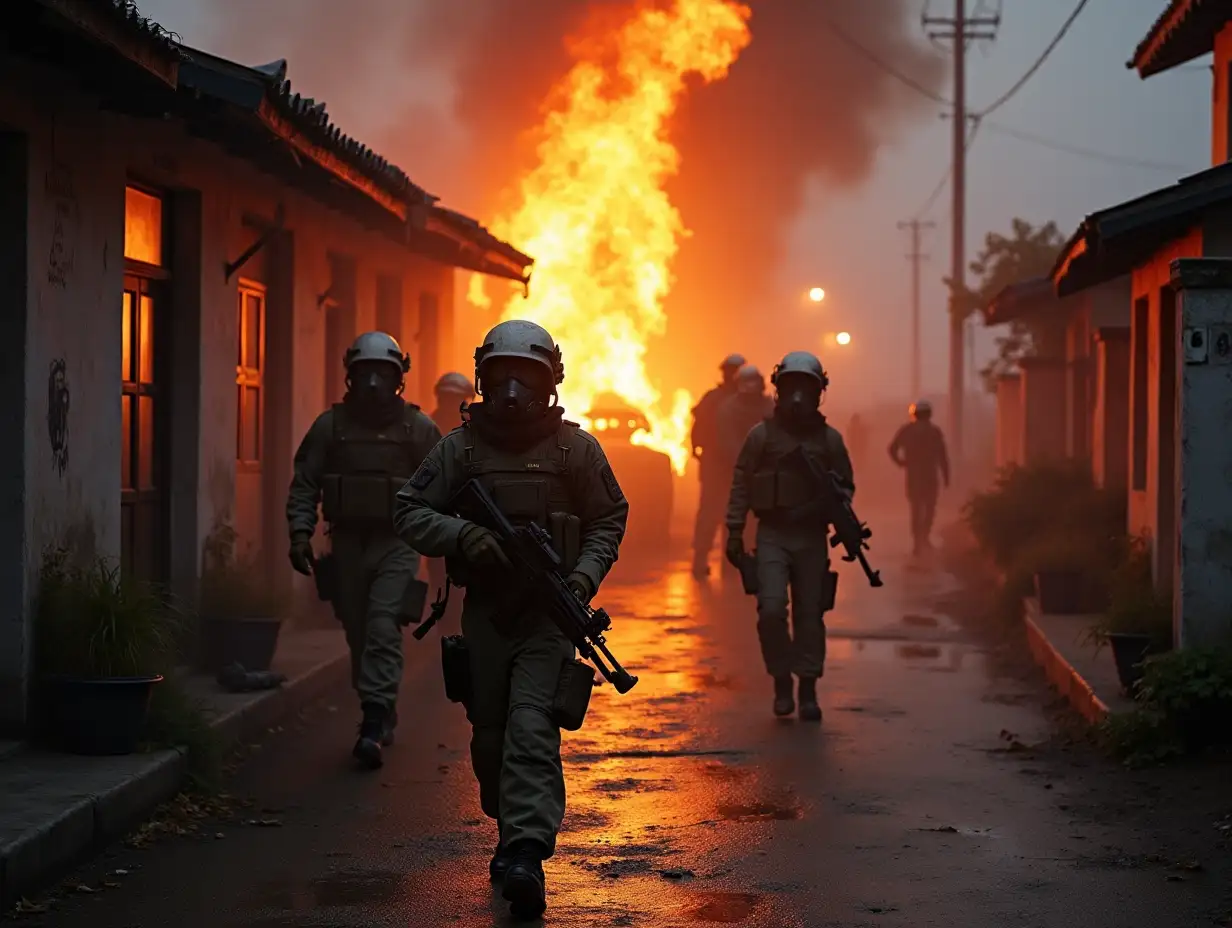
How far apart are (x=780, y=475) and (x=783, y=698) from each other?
1230 millimetres

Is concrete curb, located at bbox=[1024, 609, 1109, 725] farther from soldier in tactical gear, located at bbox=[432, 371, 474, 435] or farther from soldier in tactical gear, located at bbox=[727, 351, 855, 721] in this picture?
soldier in tactical gear, located at bbox=[432, 371, 474, 435]

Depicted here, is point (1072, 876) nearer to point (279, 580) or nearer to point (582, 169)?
point (279, 580)

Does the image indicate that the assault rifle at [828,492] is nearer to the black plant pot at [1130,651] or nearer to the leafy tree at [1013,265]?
the black plant pot at [1130,651]

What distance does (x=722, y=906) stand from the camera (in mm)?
5836

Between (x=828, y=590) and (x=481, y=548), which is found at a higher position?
(x=481, y=548)

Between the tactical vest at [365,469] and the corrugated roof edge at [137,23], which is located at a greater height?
the corrugated roof edge at [137,23]

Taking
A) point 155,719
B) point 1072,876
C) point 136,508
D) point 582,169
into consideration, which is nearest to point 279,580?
point 136,508

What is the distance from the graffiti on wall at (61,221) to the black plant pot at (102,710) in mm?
1844

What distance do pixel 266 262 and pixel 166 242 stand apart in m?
2.30

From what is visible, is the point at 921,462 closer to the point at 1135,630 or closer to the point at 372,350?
the point at 1135,630

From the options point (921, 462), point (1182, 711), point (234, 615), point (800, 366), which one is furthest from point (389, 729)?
point (921, 462)

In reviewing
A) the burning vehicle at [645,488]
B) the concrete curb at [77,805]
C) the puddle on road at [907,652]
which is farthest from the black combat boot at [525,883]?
the burning vehicle at [645,488]

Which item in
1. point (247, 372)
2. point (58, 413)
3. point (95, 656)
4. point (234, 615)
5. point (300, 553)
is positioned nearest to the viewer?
point (95, 656)

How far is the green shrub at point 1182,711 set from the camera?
27.1ft
